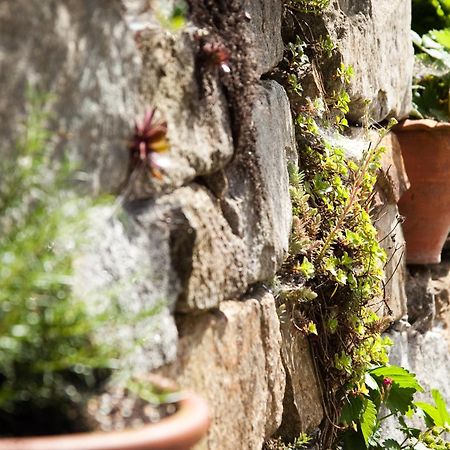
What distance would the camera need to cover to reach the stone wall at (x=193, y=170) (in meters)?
1.43

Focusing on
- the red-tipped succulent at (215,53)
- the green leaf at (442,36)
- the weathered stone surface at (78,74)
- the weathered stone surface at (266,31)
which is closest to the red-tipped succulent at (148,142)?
the weathered stone surface at (78,74)

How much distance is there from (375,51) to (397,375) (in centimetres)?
127

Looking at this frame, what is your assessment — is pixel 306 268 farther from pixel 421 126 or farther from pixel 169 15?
pixel 421 126

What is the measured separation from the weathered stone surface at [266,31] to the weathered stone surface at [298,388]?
0.77 m

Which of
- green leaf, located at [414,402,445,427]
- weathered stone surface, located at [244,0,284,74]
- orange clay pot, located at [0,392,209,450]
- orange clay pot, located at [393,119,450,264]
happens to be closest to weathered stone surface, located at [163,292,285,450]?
orange clay pot, located at [0,392,209,450]

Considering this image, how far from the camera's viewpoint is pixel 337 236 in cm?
294

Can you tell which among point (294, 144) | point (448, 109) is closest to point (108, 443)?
point (294, 144)

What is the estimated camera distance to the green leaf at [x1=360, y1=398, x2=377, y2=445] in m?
3.04

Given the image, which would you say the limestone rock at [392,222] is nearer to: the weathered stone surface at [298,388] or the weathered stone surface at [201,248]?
the weathered stone surface at [298,388]

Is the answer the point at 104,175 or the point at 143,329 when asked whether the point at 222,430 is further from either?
the point at 104,175

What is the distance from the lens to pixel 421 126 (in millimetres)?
3914

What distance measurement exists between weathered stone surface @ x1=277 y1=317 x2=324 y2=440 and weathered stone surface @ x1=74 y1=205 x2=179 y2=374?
102cm

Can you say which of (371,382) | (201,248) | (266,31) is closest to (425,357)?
(371,382)

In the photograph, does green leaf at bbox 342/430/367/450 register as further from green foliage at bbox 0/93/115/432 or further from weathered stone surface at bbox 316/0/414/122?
green foliage at bbox 0/93/115/432
